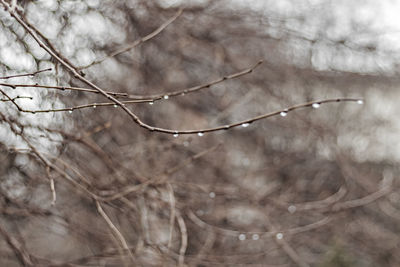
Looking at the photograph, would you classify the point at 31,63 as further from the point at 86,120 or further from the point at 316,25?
the point at 316,25

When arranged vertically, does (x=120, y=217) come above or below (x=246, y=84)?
below

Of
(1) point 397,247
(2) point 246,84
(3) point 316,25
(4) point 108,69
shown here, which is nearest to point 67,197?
(4) point 108,69

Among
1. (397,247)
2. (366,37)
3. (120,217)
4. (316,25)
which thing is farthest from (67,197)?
(397,247)

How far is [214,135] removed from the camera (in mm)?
3914

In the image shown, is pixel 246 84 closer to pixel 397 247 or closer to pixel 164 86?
pixel 164 86

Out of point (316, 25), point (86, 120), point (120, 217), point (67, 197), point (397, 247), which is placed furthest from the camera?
point (397, 247)

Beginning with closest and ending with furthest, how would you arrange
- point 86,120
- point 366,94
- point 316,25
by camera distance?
1. point 86,120
2. point 316,25
3. point 366,94

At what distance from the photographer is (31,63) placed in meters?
1.96

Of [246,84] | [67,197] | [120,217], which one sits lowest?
[120,217]

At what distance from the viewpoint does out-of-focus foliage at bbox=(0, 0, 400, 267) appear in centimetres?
223

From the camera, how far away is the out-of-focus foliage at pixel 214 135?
2232 mm

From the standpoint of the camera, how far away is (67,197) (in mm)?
2879

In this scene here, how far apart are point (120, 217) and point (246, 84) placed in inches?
73.0

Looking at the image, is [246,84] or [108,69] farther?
[246,84]
